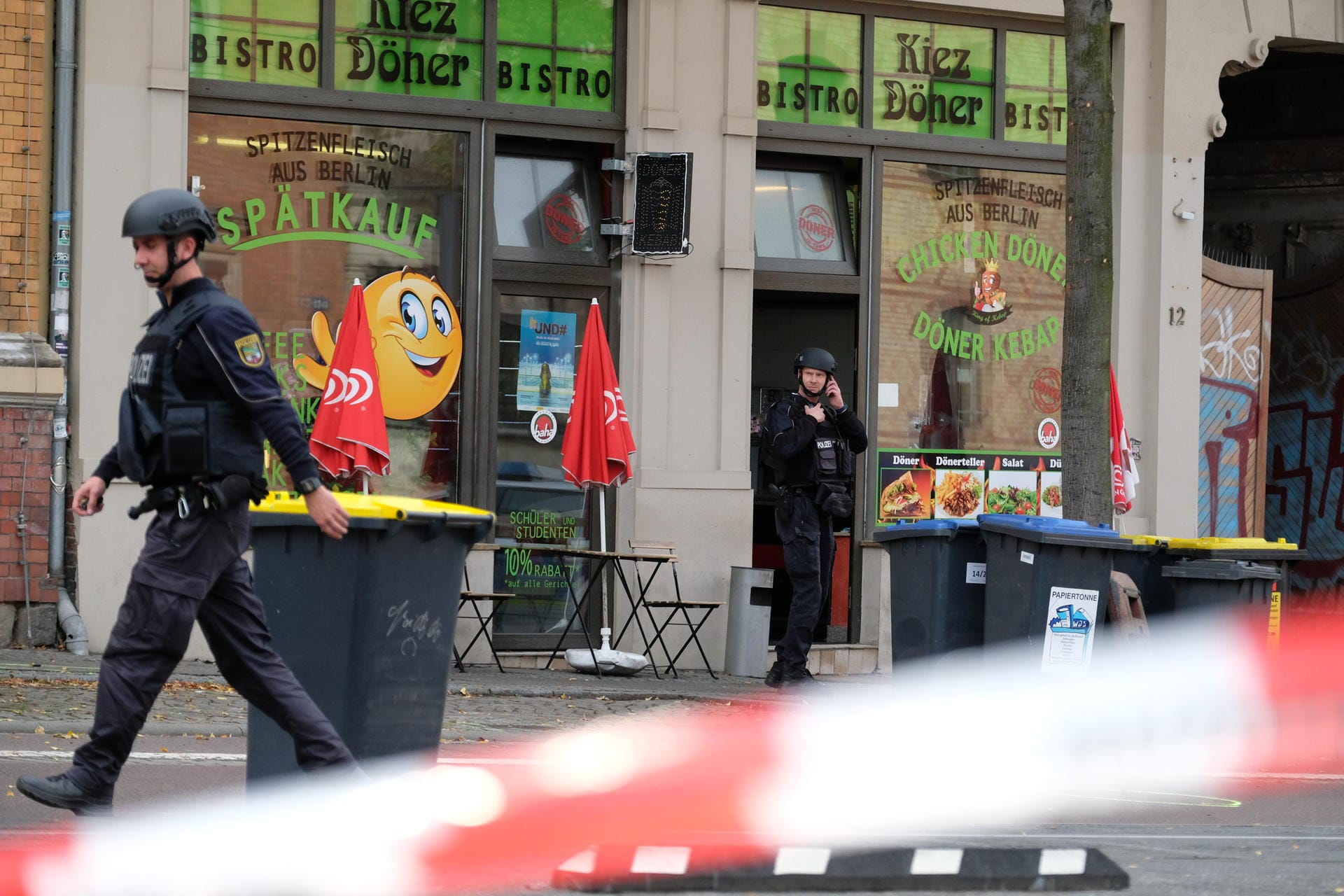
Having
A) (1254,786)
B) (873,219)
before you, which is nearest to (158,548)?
(1254,786)

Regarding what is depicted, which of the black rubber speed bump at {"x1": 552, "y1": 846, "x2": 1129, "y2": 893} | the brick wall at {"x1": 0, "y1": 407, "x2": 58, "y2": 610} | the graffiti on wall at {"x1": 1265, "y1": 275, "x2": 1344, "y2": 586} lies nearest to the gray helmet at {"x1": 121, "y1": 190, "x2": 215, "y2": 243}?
the black rubber speed bump at {"x1": 552, "y1": 846, "x2": 1129, "y2": 893}

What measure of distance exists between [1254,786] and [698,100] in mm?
6567

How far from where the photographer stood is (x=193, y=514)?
18.8 ft

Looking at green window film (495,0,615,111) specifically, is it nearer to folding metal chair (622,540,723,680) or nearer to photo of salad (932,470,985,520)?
folding metal chair (622,540,723,680)

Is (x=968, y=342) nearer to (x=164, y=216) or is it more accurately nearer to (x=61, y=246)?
(x=61, y=246)

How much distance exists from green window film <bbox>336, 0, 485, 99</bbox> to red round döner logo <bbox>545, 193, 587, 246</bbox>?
919 millimetres

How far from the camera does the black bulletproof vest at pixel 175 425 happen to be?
575 cm

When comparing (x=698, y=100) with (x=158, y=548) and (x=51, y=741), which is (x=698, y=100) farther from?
(x=158, y=548)

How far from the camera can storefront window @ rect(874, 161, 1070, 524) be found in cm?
1398

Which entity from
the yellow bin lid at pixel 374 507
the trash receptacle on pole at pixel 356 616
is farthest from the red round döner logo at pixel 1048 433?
the trash receptacle on pole at pixel 356 616

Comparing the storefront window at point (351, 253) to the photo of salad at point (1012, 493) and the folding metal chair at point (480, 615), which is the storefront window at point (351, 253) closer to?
the folding metal chair at point (480, 615)

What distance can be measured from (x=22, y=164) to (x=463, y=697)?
4.37 meters

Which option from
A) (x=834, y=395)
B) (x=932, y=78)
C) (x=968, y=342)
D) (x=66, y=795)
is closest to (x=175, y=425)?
(x=66, y=795)

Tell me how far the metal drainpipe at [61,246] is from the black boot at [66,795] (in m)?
6.06
